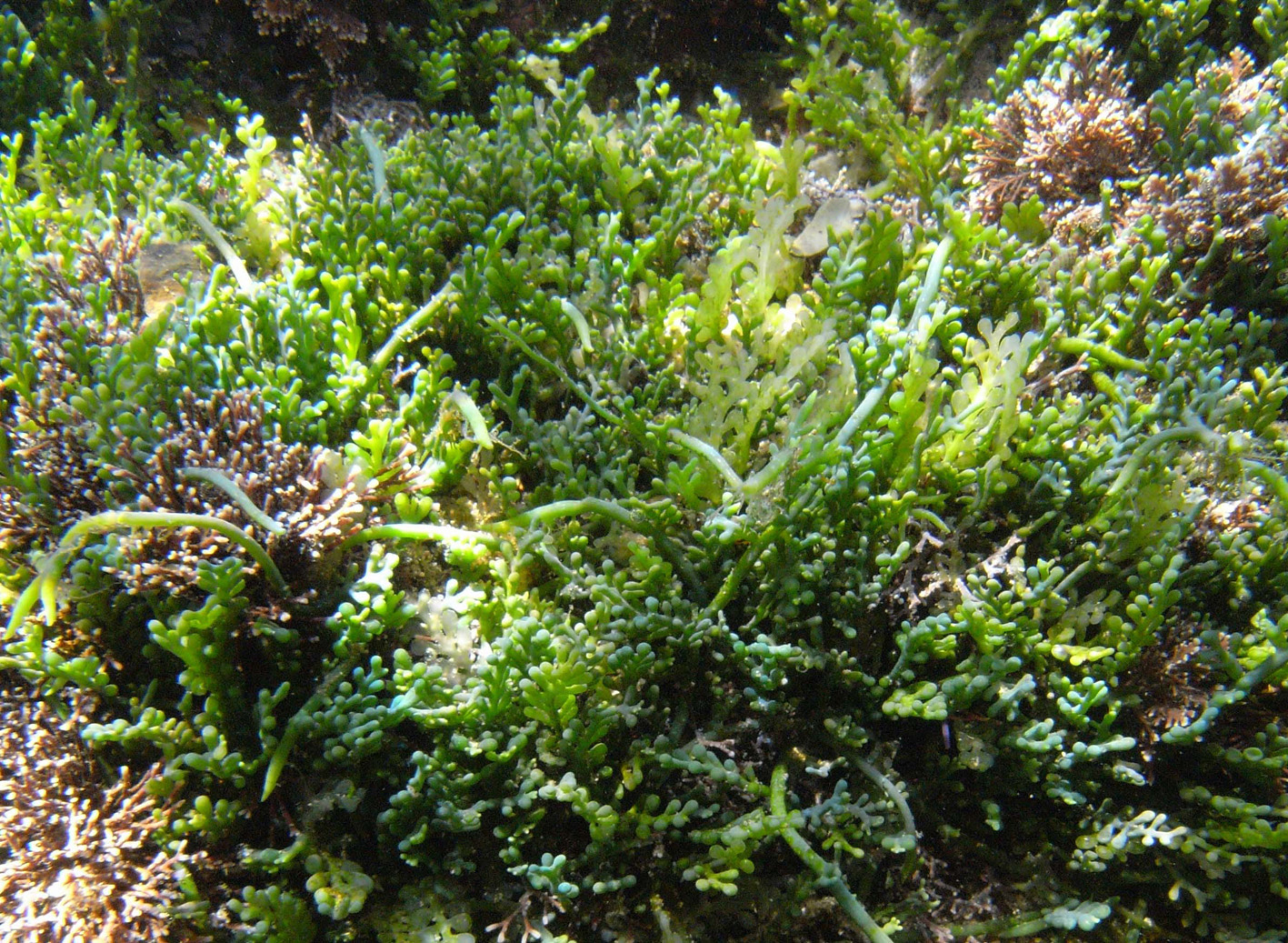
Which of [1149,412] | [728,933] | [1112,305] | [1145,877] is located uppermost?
[1112,305]

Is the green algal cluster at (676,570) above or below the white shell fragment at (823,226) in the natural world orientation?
below

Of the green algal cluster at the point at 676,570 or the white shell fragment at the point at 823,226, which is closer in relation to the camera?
the green algal cluster at the point at 676,570

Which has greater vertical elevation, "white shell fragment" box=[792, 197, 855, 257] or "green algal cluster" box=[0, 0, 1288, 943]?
"white shell fragment" box=[792, 197, 855, 257]

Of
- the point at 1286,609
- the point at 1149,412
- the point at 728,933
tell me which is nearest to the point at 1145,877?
the point at 1286,609

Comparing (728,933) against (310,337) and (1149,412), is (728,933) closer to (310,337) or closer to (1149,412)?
(1149,412)

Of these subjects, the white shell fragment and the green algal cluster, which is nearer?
the green algal cluster
